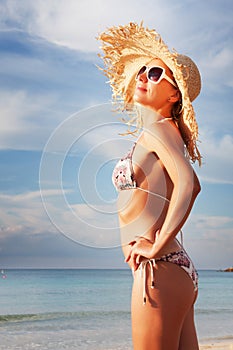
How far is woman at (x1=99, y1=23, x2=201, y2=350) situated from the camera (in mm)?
2555

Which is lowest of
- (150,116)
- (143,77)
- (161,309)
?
(161,309)

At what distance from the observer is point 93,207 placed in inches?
123

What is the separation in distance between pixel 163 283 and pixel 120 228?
1.28 feet

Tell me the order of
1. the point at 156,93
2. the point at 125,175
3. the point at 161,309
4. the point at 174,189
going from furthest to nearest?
the point at 156,93 → the point at 125,175 → the point at 174,189 → the point at 161,309

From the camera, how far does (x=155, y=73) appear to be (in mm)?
2959

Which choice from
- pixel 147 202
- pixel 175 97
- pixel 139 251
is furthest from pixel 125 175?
pixel 175 97

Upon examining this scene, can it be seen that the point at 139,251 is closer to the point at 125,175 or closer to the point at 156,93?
the point at 125,175

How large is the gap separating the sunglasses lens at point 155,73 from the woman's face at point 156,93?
22 mm

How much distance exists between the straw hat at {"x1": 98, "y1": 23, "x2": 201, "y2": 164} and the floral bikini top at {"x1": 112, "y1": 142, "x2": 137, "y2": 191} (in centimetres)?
31

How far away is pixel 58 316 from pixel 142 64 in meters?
12.5

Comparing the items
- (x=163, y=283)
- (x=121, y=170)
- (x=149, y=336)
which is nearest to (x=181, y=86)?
(x=121, y=170)

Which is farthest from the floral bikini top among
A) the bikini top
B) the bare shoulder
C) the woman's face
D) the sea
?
the sea

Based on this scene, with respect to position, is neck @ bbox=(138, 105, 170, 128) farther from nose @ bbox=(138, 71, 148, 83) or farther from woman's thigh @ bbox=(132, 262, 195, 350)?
woman's thigh @ bbox=(132, 262, 195, 350)

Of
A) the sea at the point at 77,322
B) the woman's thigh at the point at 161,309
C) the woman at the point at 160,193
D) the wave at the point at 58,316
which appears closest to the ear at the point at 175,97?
the woman at the point at 160,193
